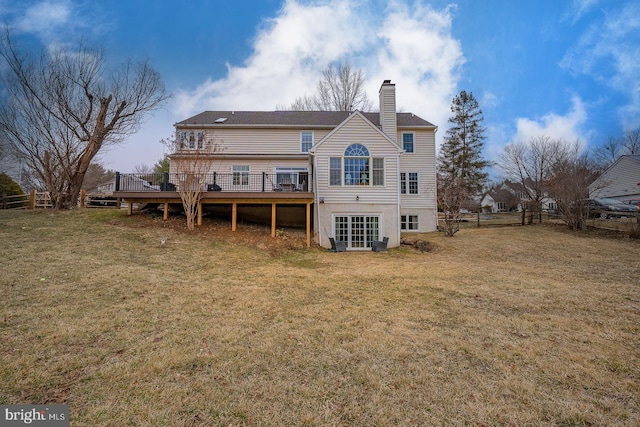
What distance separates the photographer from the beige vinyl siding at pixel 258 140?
17.5 meters

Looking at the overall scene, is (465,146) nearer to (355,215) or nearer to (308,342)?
(355,215)

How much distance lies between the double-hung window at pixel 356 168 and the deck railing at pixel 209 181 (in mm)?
1360

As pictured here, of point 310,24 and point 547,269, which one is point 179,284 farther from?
point 310,24

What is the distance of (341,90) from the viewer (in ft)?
95.1

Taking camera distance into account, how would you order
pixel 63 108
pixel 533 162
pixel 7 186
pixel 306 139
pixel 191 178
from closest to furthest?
pixel 191 178, pixel 63 108, pixel 306 139, pixel 7 186, pixel 533 162

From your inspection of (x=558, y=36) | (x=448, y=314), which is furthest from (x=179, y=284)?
(x=558, y=36)

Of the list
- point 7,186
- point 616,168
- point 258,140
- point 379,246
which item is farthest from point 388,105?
point 7,186

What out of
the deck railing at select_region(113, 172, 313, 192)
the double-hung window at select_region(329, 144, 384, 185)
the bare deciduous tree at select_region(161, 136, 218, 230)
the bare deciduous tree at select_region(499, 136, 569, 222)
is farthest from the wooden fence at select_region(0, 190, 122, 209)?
the bare deciduous tree at select_region(499, 136, 569, 222)

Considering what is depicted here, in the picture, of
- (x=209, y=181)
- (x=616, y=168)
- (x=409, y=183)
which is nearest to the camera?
(x=209, y=181)

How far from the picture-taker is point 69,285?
19.1 feet

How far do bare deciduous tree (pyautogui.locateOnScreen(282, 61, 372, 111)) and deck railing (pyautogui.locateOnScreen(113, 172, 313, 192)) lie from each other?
52.0 feet

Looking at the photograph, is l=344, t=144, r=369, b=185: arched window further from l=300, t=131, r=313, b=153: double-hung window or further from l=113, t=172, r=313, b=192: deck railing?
l=300, t=131, r=313, b=153: double-hung window

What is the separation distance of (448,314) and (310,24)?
19039 mm

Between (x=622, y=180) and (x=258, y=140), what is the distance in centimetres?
2929
